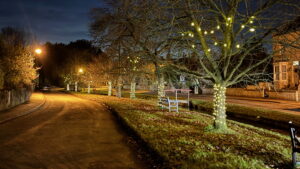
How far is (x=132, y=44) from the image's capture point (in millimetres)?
21469

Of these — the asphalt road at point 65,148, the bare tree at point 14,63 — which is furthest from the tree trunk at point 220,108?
the bare tree at point 14,63

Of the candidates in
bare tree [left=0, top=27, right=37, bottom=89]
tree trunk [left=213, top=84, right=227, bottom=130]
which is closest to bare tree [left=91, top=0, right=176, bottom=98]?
tree trunk [left=213, top=84, right=227, bottom=130]

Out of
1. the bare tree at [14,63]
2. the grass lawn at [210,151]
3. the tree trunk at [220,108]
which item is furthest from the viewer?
the bare tree at [14,63]

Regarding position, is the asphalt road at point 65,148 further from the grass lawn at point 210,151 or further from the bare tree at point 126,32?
the bare tree at point 126,32

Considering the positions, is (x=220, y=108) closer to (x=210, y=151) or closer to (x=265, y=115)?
(x=210, y=151)

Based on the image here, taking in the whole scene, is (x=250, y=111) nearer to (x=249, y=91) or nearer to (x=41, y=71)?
(x=249, y=91)

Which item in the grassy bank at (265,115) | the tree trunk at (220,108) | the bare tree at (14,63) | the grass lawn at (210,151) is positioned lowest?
the grassy bank at (265,115)

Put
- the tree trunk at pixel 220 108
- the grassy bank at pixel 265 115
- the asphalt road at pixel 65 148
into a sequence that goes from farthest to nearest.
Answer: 1. the grassy bank at pixel 265 115
2. the tree trunk at pixel 220 108
3. the asphalt road at pixel 65 148

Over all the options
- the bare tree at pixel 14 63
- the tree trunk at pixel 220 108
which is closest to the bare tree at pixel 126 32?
the tree trunk at pixel 220 108

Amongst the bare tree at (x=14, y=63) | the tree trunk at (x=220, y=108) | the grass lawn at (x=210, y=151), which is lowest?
the grass lawn at (x=210, y=151)

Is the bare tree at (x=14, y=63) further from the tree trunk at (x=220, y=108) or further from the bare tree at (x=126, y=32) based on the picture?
the tree trunk at (x=220, y=108)

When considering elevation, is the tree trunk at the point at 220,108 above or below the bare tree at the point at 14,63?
below

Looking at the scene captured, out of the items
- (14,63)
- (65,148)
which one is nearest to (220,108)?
(65,148)

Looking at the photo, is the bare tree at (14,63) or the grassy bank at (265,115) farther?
the bare tree at (14,63)
